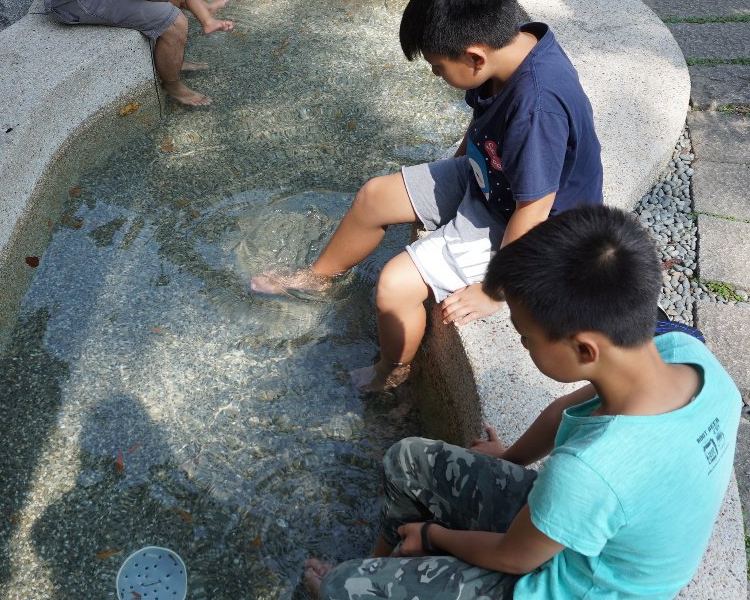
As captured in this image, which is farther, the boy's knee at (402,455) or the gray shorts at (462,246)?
the gray shorts at (462,246)

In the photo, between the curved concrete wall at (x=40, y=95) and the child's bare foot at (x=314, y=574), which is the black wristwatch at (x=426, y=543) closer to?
the child's bare foot at (x=314, y=574)

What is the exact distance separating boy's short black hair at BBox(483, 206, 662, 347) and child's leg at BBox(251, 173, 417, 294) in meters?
1.26

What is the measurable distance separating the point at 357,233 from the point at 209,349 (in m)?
0.69

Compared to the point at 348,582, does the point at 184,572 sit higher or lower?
lower

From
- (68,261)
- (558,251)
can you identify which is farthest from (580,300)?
(68,261)

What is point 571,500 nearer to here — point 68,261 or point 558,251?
point 558,251

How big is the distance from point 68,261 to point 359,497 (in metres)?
1.58

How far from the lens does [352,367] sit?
112 inches

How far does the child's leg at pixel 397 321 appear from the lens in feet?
8.17

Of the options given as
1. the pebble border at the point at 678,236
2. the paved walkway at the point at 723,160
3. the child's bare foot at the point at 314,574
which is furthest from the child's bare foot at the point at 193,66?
the child's bare foot at the point at 314,574

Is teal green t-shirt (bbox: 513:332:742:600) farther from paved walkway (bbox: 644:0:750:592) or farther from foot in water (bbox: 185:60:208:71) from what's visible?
foot in water (bbox: 185:60:208:71)

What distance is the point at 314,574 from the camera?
219 centimetres

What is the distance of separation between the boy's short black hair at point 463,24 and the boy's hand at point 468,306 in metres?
0.72

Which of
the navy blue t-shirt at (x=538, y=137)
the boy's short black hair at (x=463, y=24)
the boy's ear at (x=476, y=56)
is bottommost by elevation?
the navy blue t-shirt at (x=538, y=137)
